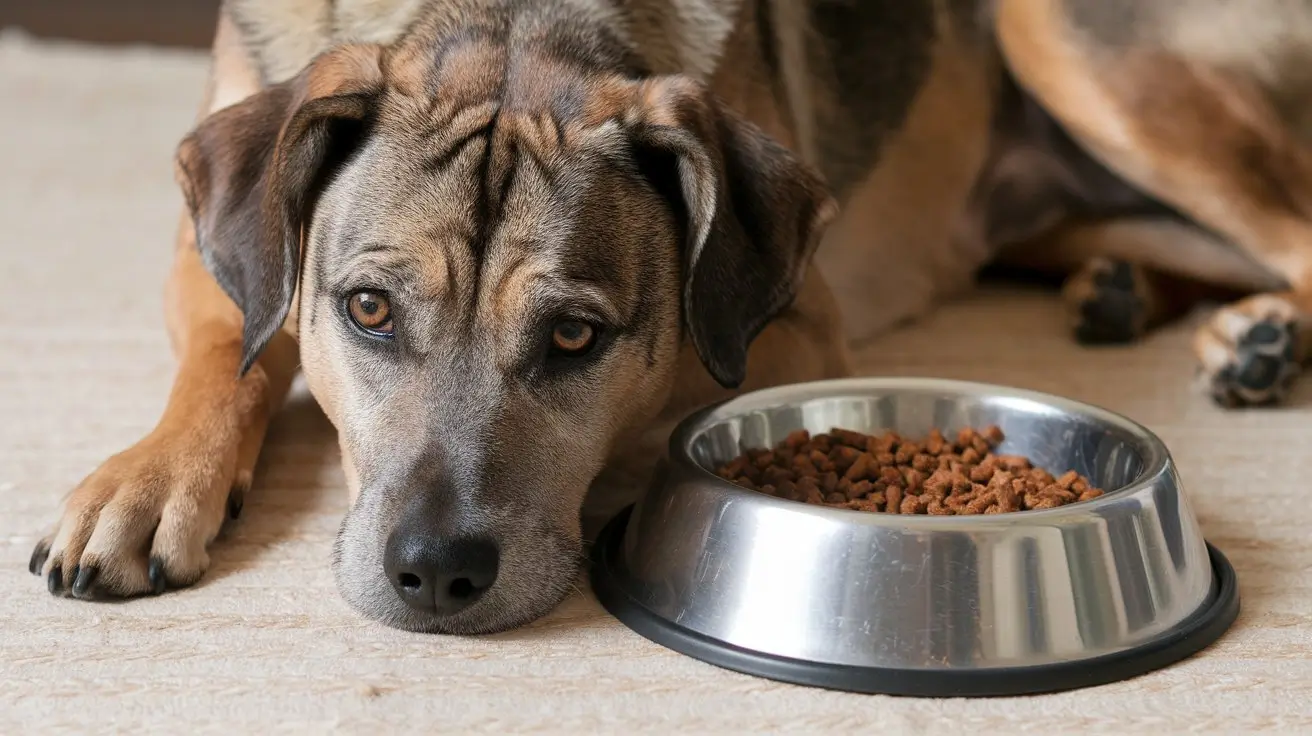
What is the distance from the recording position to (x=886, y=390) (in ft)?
7.93

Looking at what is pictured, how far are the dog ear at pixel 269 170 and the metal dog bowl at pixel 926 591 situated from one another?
0.67 m

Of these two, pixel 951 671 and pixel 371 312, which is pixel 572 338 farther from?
pixel 951 671

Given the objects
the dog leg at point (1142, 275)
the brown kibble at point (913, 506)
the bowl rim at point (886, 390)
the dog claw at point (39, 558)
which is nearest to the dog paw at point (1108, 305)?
the dog leg at point (1142, 275)

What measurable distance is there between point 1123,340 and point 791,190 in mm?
1596

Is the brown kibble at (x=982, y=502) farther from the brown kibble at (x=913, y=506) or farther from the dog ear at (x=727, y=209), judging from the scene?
the dog ear at (x=727, y=209)

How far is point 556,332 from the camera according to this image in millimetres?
2082

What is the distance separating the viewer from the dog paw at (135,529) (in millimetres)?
2043

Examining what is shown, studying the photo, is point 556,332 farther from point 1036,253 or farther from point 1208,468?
point 1036,253

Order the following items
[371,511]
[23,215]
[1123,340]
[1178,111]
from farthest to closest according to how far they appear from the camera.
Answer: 1. [23,215]
2. [1123,340]
3. [1178,111]
4. [371,511]

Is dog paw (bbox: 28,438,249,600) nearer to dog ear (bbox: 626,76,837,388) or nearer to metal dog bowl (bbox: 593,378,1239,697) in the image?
metal dog bowl (bbox: 593,378,1239,697)

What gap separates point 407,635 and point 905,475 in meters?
0.76

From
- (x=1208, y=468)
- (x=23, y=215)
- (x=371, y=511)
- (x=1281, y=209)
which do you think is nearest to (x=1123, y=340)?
(x=1281, y=209)

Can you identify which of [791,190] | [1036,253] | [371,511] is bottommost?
[1036,253]

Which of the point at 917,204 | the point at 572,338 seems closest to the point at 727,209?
the point at 572,338
